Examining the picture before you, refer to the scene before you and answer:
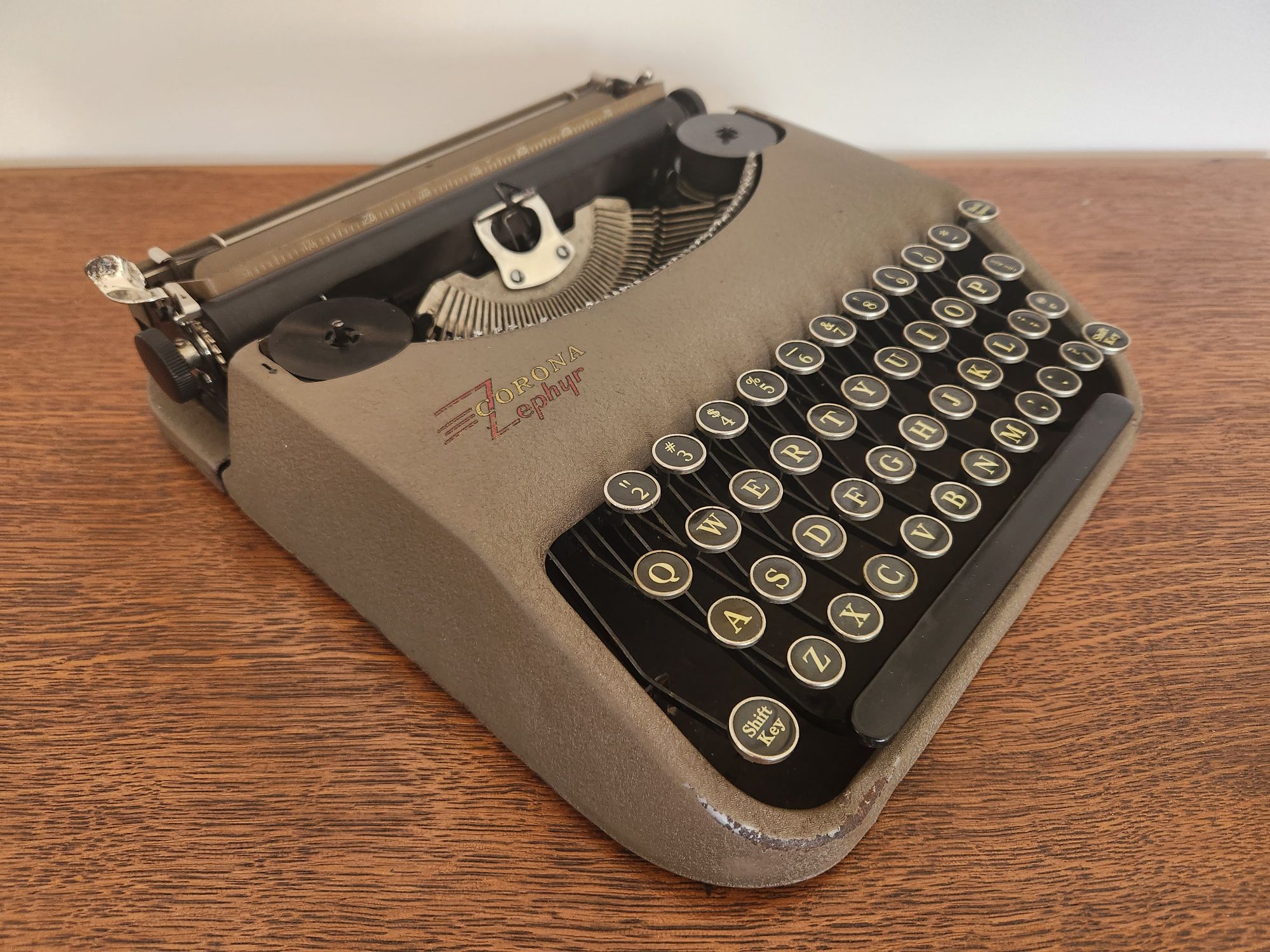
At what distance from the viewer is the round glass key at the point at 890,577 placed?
80 centimetres

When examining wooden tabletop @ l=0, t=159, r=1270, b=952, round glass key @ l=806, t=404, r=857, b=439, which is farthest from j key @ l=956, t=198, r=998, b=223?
round glass key @ l=806, t=404, r=857, b=439

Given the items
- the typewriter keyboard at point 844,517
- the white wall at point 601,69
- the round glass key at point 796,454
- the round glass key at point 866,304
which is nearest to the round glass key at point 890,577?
the typewriter keyboard at point 844,517

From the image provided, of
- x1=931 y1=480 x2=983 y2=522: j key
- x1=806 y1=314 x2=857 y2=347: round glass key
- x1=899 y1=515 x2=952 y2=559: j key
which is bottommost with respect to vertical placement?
x1=899 y1=515 x2=952 y2=559: j key

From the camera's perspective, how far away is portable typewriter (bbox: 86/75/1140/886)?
28.5 inches

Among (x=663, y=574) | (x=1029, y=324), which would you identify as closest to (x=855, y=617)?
(x=663, y=574)

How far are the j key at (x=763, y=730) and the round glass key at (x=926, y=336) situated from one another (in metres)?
0.50

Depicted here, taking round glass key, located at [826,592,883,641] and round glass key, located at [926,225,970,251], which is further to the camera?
round glass key, located at [926,225,970,251]

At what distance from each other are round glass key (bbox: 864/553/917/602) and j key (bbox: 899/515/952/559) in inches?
1.0

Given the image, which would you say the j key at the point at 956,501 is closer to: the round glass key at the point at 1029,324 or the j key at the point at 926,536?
the j key at the point at 926,536

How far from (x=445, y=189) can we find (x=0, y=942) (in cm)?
81

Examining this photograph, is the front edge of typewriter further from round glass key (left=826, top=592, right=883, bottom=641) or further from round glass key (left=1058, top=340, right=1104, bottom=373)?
round glass key (left=1058, top=340, right=1104, bottom=373)

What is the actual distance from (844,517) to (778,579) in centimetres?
15

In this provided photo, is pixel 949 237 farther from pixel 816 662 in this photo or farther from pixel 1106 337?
pixel 816 662

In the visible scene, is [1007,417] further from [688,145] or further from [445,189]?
[445,189]
